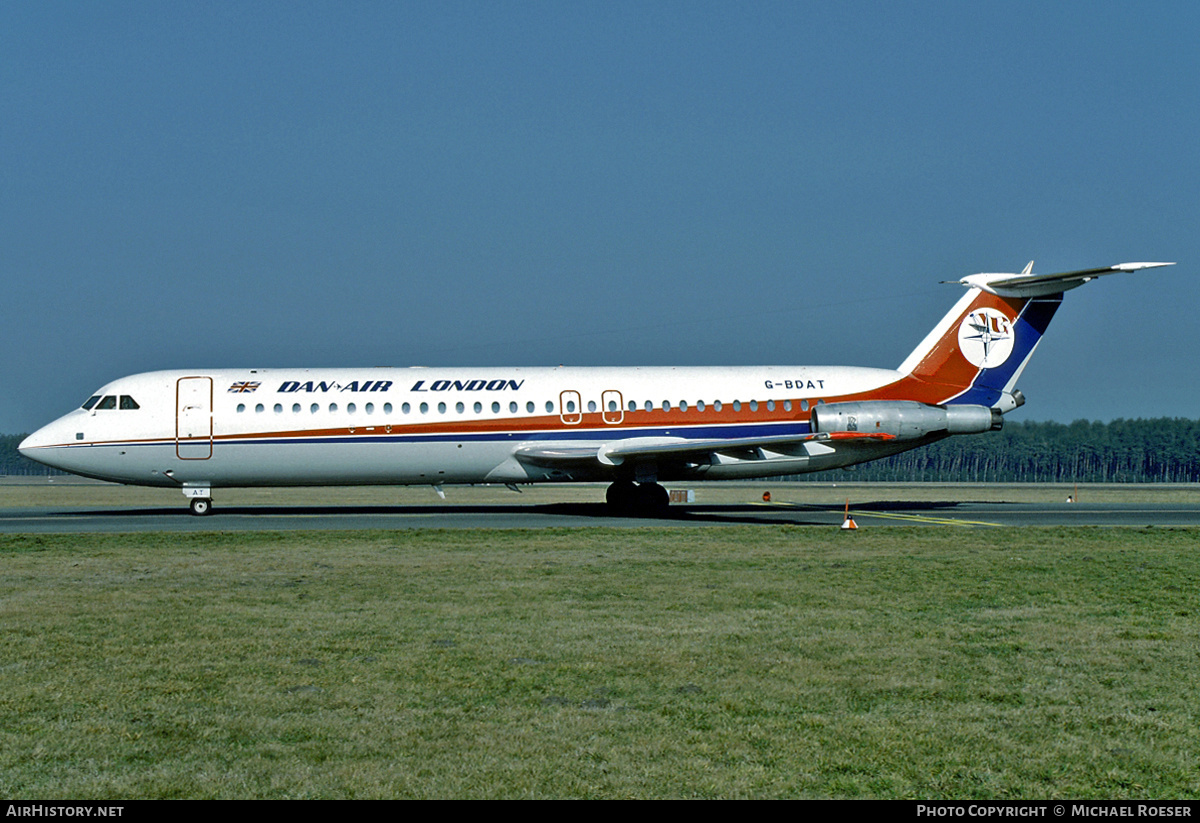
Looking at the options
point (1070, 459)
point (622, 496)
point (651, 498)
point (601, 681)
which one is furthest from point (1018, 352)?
point (1070, 459)

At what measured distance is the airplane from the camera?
103 ft

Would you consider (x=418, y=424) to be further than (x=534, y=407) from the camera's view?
No

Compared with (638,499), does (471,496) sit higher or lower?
lower

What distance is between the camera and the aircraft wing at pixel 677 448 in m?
30.8

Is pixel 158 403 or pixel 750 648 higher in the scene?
pixel 158 403

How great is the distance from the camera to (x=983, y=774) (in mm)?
6883

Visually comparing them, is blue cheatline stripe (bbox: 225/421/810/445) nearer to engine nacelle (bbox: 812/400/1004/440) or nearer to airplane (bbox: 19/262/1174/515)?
airplane (bbox: 19/262/1174/515)

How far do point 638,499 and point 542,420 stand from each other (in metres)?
4.04

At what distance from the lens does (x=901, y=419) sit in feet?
104

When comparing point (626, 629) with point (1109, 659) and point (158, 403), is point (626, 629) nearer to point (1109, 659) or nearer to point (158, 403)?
point (1109, 659)

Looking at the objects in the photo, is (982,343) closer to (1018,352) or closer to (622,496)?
(1018,352)

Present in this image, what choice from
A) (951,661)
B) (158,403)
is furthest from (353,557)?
(158,403)

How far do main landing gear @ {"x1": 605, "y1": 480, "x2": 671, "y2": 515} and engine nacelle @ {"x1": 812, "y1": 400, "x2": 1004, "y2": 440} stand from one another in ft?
18.1
